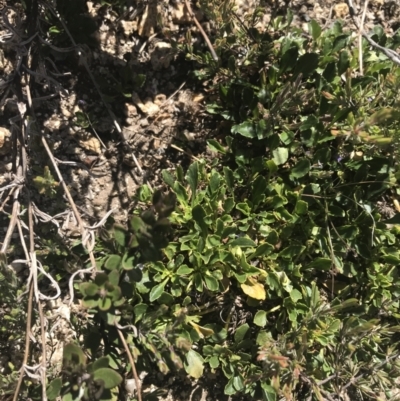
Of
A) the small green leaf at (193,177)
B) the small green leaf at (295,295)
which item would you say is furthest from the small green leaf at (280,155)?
the small green leaf at (295,295)

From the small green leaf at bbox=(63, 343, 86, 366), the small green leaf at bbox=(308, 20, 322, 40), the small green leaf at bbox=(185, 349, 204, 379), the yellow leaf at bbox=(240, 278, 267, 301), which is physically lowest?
the small green leaf at bbox=(185, 349, 204, 379)

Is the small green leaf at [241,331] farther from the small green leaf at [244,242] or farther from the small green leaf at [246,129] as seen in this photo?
the small green leaf at [246,129]

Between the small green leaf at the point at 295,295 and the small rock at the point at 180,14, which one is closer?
the small green leaf at the point at 295,295

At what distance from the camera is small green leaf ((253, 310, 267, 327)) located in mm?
2457

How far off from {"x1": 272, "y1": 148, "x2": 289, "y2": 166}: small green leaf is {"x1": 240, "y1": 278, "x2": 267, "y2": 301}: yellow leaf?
0.57 meters

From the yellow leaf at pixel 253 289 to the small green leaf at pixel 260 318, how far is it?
7 cm

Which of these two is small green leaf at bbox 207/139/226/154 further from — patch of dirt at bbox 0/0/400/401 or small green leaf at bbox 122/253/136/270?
small green leaf at bbox 122/253/136/270

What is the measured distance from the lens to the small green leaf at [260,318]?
8.06ft

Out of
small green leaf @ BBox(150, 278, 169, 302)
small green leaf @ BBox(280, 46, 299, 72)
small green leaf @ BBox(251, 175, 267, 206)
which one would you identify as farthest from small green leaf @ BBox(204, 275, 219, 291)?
small green leaf @ BBox(280, 46, 299, 72)

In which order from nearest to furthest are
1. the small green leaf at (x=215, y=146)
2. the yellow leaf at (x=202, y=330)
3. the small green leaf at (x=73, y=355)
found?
the small green leaf at (x=73, y=355) < the yellow leaf at (x=202, y=330) < the small green leaf at (x=215, y=146)

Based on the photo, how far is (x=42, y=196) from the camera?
257 cm

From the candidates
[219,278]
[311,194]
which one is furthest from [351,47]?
[219,278]

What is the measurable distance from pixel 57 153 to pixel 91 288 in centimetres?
124

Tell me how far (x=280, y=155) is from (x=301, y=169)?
4.8 inches
